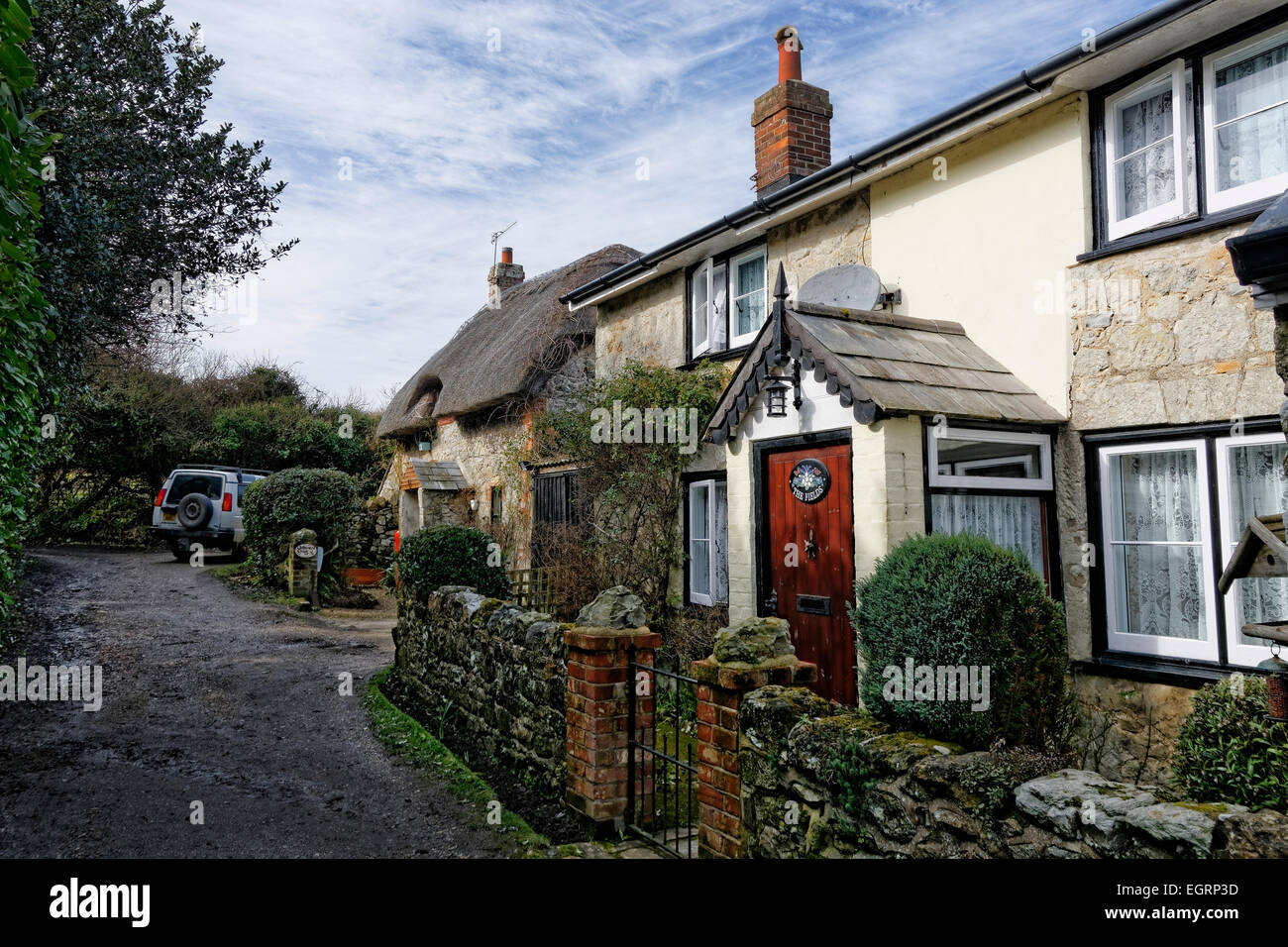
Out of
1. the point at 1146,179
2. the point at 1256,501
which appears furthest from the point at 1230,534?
the point at 1146,179

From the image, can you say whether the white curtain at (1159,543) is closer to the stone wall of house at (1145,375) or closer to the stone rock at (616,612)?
the stone wall of house at (1145,375)

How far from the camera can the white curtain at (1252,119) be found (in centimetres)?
523

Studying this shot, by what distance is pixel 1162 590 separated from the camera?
5789 millimetres

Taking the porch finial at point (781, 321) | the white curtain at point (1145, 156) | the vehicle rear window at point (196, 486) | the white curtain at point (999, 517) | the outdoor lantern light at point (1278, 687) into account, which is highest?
the white curtain at point (1145, 156)

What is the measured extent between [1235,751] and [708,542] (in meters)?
5.59

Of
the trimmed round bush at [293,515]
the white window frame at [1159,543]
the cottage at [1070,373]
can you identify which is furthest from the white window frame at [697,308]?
the trimmed round bush at [293,515]

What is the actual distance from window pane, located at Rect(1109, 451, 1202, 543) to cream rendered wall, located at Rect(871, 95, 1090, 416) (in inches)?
25.0

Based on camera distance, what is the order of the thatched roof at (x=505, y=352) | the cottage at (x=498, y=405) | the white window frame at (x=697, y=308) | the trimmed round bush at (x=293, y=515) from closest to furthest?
the white window frame at (x=697, y=308), the cottage at (x=498, y=405), the thatched roof at (x=505, y=352), the trimmed round bush at (x=293, y=515)

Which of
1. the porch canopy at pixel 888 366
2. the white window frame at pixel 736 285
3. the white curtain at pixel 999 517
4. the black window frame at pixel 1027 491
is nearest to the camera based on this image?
the porch canopy at pixel 888 366

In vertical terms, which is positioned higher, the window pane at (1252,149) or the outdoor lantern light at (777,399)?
the window pane at (1252,149)

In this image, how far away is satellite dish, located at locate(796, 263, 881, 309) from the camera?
25.1ft

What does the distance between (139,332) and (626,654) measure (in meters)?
7.02
